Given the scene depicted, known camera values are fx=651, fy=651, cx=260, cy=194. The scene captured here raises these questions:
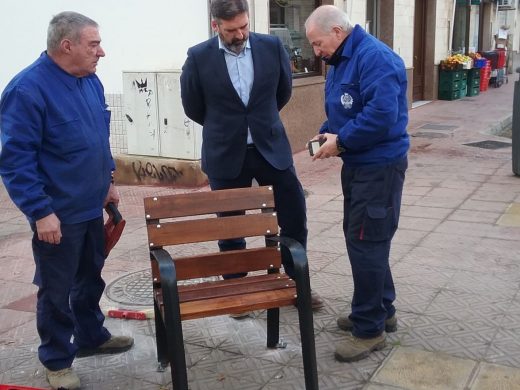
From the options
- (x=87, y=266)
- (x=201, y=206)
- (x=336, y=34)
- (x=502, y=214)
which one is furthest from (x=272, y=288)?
(x=502, y=214)

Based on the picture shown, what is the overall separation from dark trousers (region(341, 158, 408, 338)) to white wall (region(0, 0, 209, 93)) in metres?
5.12

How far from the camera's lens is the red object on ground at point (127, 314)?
4.01 metres

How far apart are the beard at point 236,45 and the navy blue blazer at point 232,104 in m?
0.06

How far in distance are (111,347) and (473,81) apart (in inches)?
614

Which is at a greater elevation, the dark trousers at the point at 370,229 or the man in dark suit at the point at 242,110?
the man in dark suit at the point at 242,110

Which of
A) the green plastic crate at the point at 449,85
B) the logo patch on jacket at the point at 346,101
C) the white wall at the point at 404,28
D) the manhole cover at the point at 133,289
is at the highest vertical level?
the white wall at the point at 404,28

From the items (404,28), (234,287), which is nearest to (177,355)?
(234,287)

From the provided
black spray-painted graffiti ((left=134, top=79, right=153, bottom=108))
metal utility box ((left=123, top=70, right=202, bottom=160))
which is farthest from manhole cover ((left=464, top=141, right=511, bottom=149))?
black spray-painted graffiti ((left=134, top=79, right=153, bottom=108))

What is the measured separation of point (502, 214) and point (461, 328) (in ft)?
9.11

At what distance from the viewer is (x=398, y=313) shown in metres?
3.98

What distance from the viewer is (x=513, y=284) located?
439 cm

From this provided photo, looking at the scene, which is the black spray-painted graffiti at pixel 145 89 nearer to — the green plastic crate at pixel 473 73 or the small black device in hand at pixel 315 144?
the small black device in hand at pixel 315 144

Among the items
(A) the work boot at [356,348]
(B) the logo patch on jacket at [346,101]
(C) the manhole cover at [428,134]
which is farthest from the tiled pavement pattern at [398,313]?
(C) the manhole cover at [428,134]

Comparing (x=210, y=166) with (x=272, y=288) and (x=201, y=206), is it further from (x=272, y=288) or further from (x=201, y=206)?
(x=272, y=288)
